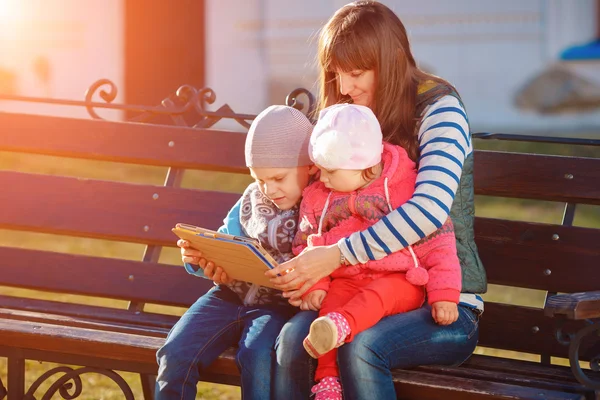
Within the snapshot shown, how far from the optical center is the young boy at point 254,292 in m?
3.05

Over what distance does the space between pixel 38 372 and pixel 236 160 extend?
167cm

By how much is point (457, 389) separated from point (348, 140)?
770 millimetres

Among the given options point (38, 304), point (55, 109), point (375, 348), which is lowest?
point (55, 109)

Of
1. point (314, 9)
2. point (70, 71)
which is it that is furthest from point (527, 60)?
point (70, 71)

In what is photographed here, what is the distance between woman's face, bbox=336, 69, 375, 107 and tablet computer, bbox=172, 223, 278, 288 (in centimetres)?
62

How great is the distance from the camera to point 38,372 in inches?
191

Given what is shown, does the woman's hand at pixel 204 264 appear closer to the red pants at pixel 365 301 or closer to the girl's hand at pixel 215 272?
the girl's hand at pixel 215 272

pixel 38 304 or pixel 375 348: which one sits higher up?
pixel 375 348

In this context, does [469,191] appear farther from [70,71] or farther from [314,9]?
[70,71]

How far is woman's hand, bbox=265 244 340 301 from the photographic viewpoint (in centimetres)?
301

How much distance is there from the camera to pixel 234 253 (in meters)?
3.01

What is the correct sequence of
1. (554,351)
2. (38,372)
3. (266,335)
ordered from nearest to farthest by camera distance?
(266,335) < (554,351) < (38,372)

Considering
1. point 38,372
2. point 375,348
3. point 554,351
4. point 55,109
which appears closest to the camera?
point 375,348

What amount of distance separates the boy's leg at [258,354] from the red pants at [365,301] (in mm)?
159
